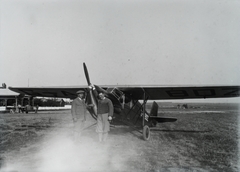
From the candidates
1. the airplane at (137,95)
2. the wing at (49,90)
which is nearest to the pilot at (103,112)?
the airplane at (137,95)

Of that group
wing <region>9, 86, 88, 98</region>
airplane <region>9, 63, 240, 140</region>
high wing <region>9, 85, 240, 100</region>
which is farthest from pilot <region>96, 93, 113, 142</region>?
wing <region>9, 86, 88, 98</region>

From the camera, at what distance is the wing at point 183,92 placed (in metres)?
9.12

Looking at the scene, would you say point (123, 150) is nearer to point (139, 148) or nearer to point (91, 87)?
point (139, 148)

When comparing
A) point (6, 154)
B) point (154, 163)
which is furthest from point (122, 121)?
point (6, 154)

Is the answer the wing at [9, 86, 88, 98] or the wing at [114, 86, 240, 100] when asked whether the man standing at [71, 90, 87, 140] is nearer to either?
the wing at [114, 86, 240, 100]

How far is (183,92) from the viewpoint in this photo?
1014 cm

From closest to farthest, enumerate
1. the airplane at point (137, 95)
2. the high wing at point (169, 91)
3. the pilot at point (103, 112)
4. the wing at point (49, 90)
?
the pilot at point (103, 112) → the airplane at point (137, 95) → the high wing at point (169, 91) → the wing at point (49, 90)

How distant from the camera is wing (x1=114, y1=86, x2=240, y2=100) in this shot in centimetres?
912

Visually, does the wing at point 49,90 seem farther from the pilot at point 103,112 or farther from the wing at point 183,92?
the pilot at point 103,112

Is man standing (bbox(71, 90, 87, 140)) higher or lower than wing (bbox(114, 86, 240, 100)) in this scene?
lower

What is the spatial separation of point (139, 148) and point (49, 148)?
2829 millimetres

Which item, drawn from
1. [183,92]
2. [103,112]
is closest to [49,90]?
[103,112]

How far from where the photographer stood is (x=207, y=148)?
6973 mm

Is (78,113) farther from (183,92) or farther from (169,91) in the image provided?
(183,92)
